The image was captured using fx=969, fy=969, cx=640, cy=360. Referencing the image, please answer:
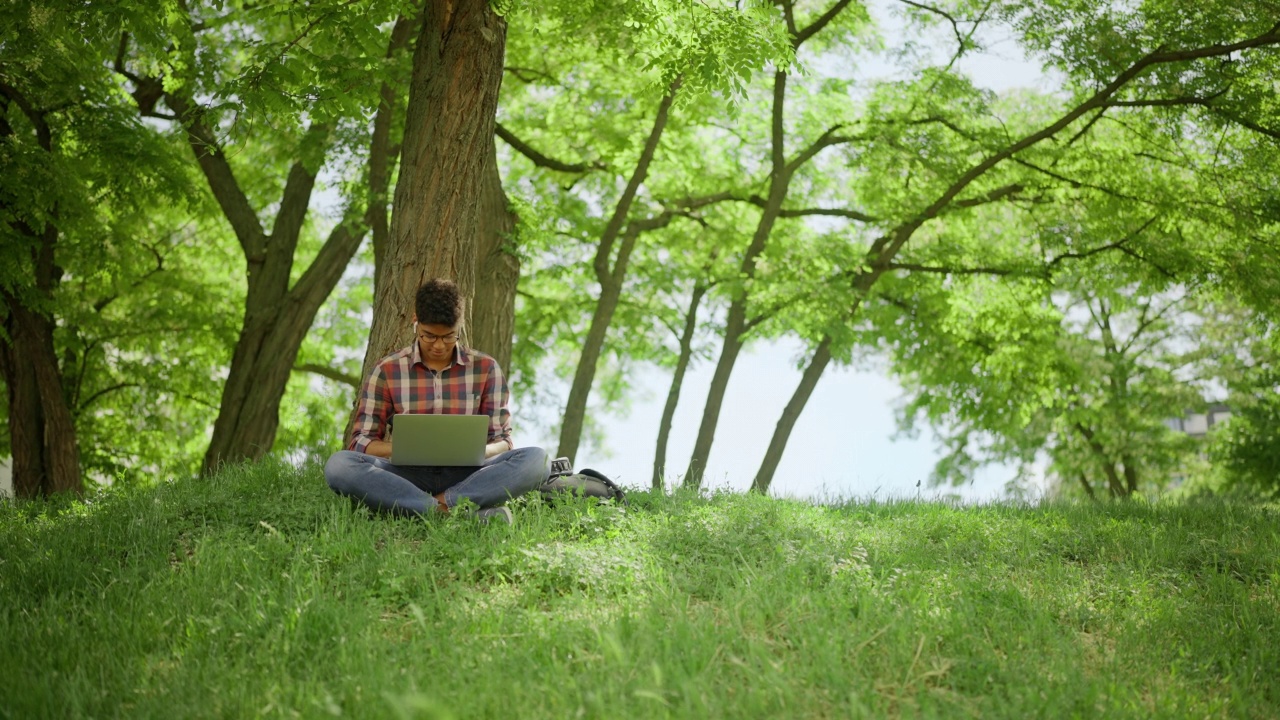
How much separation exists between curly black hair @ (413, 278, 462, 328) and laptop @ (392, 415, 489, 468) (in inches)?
30.7

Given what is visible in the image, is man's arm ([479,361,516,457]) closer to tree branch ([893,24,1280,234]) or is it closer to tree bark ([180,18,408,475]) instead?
tree bark ([180,18,408,475])

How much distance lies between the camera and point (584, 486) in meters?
6.60

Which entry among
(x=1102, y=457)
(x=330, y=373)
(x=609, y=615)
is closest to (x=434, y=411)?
(x=609, y=615)

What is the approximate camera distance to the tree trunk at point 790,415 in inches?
615

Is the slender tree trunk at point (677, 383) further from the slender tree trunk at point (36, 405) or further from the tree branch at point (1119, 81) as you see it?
the slender tree trunk at point (36, 405)

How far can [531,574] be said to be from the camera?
508cm

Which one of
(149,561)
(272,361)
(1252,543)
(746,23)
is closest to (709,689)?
(149,561)

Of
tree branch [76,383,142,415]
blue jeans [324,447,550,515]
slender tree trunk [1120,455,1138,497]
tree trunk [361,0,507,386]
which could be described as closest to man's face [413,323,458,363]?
Answer: blue jeans [324,447,550,515]

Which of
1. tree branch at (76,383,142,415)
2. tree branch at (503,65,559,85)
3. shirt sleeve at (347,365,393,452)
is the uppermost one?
tree branch at (503,65,559,85)

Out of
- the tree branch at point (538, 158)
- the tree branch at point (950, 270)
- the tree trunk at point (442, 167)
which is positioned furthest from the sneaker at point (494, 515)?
the tree branch at point (950, 270)

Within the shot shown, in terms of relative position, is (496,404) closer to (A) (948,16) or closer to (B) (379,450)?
(B) (379,450)

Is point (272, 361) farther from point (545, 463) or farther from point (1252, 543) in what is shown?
point (1252, 543)

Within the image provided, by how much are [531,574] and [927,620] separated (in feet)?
6.55

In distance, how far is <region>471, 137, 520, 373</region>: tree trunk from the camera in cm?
1122
